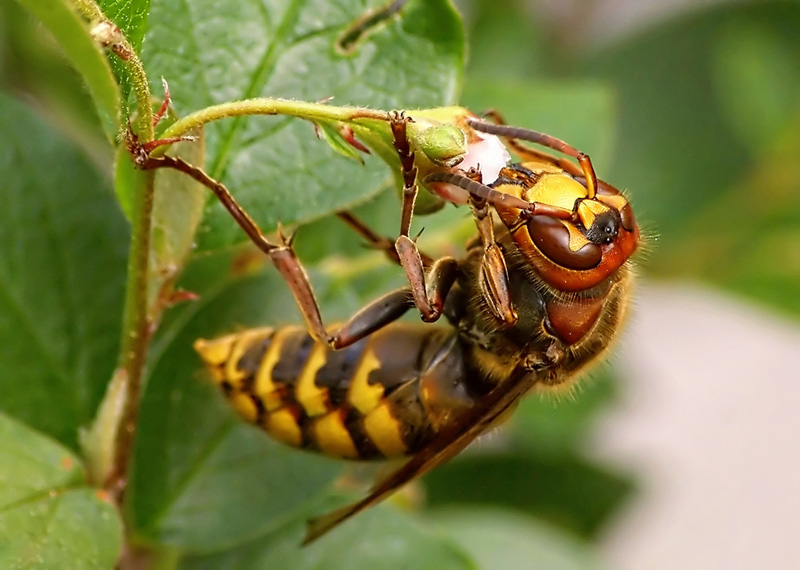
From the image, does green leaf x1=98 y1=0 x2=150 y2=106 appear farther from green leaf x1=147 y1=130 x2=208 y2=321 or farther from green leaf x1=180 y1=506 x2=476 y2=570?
green leaf x1=180 y1=506 x2=476 y2=570

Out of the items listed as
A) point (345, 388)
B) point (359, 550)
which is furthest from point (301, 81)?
point (359, 550)

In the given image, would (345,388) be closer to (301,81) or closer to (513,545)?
(301,81)

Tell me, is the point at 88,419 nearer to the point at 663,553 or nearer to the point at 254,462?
the point at 254,462

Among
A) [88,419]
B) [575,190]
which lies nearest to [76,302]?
[88,419]

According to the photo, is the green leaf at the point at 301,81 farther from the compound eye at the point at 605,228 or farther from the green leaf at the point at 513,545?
the green leaf at the point at 513,545

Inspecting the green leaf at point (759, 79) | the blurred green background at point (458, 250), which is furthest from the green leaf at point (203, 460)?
the green leaf at point (759, 79)

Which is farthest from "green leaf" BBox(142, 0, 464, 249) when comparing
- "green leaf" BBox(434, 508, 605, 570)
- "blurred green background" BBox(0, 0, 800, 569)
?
"green leaf" BBox(434, 508, 605, 570)
